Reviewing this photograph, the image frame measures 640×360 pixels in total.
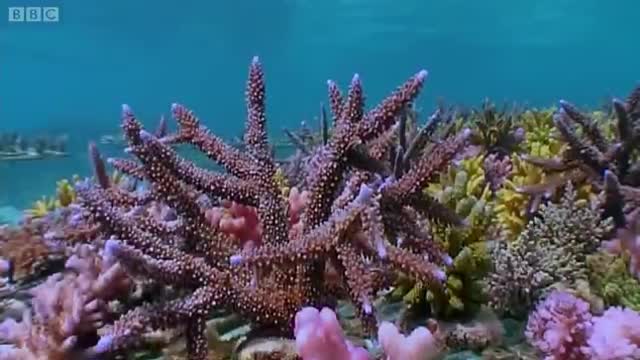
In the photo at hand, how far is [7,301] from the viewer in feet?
11.7

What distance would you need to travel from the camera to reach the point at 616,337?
91.8 inches

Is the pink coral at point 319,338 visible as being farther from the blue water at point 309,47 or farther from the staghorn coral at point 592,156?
the blue water at point 309,47

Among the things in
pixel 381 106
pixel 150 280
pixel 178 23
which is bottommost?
pixel 150 280

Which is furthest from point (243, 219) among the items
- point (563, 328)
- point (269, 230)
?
point (563, 328)

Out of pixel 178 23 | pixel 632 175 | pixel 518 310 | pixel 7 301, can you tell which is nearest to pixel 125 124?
pixel 7 301

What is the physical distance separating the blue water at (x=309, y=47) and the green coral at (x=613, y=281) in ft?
141

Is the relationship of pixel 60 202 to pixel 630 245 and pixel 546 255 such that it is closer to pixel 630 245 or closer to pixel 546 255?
pixel 546 255

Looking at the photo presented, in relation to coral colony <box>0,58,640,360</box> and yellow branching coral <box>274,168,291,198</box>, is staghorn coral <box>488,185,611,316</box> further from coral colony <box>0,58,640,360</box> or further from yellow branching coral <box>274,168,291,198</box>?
yellow branching coral <box>274,168,291,198</box>

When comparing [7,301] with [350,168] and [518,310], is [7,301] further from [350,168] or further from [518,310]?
[518,310]

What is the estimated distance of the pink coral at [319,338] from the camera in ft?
6.46

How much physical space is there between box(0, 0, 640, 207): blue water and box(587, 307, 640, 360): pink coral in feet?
144

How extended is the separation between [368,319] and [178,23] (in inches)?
2999

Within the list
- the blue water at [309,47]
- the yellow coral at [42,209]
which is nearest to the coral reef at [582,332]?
the yellow coral at [42,209]

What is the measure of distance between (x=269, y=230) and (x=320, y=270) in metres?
0.26
